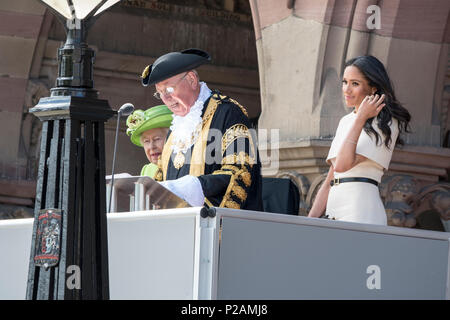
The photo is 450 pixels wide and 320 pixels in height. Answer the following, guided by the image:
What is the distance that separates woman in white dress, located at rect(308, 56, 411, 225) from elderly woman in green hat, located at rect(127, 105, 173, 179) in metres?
1.54

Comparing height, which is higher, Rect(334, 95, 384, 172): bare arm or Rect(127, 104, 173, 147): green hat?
Rect(127, 104, 173, 147): green hat

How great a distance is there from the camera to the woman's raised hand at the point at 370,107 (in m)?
4.63

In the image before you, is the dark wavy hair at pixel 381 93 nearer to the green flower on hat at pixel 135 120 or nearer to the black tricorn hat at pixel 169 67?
the black tricorn hat at pixel 169 67

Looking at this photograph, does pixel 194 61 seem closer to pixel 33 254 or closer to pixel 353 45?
pixel 33 254

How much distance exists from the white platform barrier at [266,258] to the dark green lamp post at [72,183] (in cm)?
31

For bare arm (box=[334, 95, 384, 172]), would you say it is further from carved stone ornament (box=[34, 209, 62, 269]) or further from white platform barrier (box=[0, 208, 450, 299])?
carved stone ornament (box=[34, 209, 62, 269])

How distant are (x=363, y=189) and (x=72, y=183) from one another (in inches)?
62.4

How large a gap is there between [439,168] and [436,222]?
318 mm

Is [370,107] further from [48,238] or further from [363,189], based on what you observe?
[48,238]

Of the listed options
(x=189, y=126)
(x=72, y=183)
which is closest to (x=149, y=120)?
(x=189, y=126)

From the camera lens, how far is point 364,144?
183 inches

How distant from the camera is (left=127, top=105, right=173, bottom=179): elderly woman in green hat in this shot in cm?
610

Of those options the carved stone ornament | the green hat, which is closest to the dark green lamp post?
the carved stone ornament

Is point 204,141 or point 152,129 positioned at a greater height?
point 152,129
